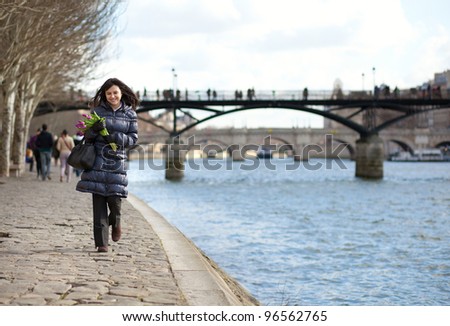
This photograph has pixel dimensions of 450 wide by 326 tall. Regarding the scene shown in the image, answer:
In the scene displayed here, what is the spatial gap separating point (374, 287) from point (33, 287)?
6.50m

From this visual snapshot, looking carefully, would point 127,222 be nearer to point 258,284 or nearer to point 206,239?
point 258,284

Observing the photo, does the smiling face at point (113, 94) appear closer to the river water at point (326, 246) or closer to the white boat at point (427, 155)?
the river water at point (326, 246)

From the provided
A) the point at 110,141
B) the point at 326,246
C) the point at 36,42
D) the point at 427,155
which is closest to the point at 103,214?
the point at 110,141

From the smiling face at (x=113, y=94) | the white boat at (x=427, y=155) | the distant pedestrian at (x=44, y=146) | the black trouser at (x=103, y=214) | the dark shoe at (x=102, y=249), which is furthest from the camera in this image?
the white boat at (x=427, y=155)

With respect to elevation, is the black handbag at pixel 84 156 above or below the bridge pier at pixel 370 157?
above

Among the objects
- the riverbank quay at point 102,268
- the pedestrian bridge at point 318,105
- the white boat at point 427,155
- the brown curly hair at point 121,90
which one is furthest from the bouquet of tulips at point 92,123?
the white boat at point 427,155

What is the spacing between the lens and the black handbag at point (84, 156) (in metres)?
7.97

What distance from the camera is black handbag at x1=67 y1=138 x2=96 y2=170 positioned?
7.97 metres

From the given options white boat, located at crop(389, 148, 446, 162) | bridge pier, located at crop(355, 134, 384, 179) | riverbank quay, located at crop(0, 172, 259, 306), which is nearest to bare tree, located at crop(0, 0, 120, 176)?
riverbank quay, located at crop(0, 172, 259, 306)

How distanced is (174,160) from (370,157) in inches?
574

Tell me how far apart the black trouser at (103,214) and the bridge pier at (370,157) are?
→ 56.0 meters

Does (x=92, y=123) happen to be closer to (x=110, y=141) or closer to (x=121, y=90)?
(x=110, y=141)

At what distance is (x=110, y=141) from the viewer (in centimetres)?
795

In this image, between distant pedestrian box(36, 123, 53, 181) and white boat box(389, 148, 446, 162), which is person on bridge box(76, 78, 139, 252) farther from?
white boat box(389, 148, 446, 162)
